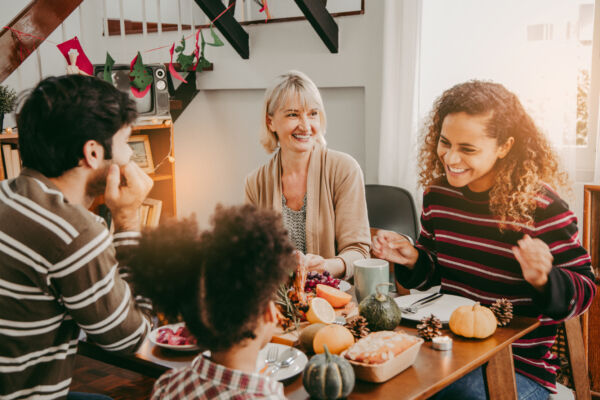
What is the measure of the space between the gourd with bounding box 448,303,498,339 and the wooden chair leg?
0.40 meters

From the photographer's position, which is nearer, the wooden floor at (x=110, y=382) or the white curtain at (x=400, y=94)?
the wooden floor at (x=110, y=382)

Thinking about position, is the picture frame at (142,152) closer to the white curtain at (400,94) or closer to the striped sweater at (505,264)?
the white curtain at (400,94)

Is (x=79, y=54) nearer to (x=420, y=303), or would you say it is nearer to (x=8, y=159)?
(x=8, y=159)

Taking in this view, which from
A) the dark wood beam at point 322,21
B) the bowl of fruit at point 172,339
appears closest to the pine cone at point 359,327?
the bowl of fruit at point 172,339

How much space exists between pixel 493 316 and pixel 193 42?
2961mm

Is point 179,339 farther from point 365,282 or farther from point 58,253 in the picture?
point 365,282

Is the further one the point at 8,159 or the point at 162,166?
the point at 162,166

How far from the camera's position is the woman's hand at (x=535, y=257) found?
1255 mm

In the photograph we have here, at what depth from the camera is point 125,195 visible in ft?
4.54

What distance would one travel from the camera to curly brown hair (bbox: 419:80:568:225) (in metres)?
1.45

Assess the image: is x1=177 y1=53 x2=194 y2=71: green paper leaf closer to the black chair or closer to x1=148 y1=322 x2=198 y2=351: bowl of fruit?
the black chair

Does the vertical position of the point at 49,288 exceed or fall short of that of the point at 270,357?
it exceeds it

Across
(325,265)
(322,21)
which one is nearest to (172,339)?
(325,265)

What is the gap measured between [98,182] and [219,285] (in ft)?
1.98
